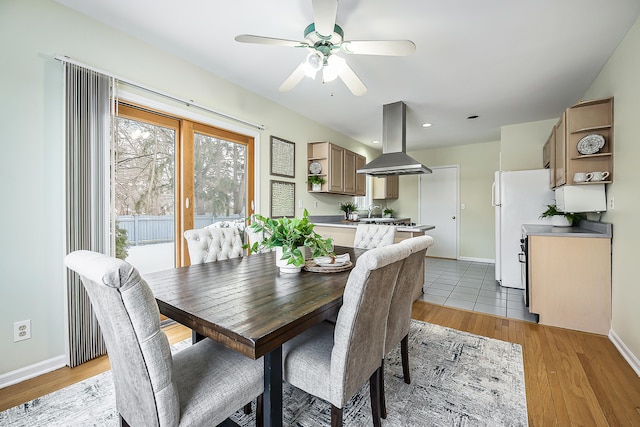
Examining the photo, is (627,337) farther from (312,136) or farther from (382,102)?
(312,136)

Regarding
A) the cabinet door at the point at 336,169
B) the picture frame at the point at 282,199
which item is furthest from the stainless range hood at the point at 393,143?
the picture frame at the point at 282,199

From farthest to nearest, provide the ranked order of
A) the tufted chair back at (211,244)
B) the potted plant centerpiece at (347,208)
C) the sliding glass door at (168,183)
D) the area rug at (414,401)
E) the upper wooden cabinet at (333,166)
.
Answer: the potted plant centerpiece at (347,208), the upper wooden cabinet at (333,166), the sliding glass door at (168,183), the tufted chair back at (211,244), the area rug at (414,401)

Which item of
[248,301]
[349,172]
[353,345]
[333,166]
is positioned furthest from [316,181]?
[353,345]

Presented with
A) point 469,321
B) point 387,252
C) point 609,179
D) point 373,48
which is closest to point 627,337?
point 469,321

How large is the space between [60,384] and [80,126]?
1691 millimetres

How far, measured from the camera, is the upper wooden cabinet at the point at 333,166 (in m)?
4.26

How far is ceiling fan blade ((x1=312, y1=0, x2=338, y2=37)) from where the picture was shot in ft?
4.75

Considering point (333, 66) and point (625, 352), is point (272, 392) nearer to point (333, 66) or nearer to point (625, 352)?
point (333, 66)

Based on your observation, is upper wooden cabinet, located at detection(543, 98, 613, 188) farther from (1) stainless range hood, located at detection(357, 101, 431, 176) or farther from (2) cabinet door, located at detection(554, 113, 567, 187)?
(1) stainless range hood, located at detection(357, 101, 431, 176)

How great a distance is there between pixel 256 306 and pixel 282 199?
2751 millimetres

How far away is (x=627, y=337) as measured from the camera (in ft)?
6.72

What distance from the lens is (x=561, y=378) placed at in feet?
5.83

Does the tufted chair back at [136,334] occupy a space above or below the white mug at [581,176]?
below

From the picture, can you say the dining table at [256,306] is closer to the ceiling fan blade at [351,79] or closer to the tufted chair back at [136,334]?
the tufted chair back at [136,334]
